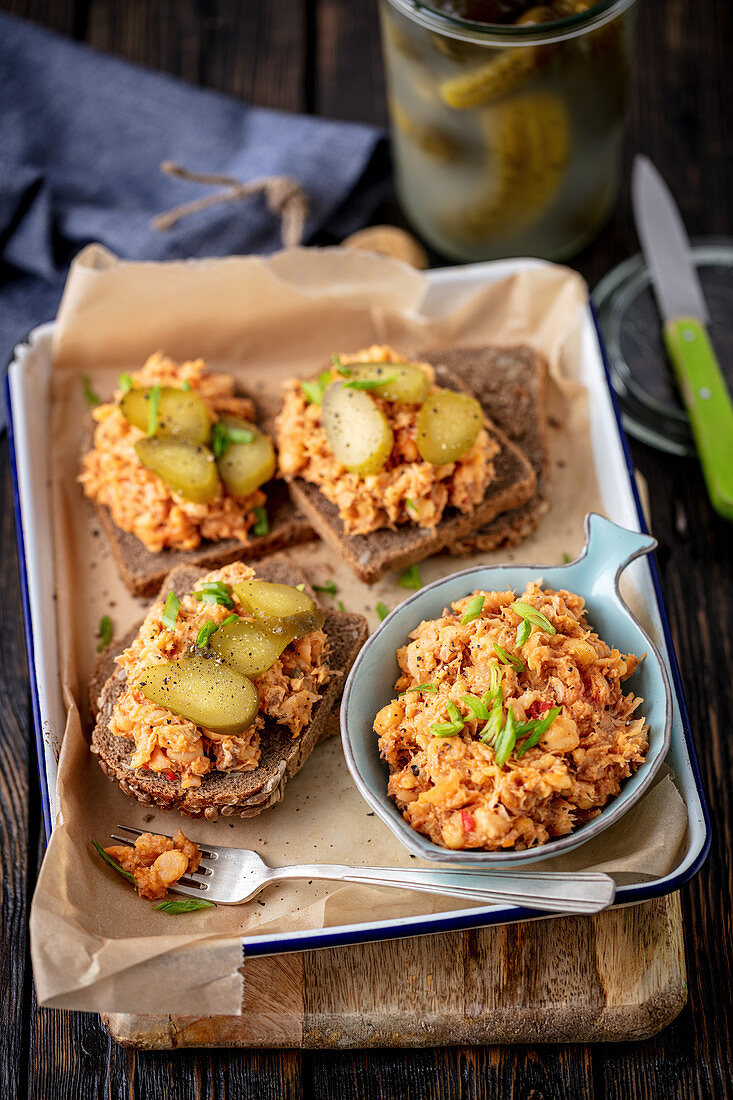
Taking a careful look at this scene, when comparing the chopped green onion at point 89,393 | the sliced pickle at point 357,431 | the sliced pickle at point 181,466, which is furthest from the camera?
the chopped green onion at point 89,393

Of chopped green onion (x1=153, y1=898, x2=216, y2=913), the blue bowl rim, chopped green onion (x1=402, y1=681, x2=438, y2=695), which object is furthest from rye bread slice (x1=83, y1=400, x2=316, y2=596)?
chopped green onion (x1=153, y1=898, x2=216, y2=913)

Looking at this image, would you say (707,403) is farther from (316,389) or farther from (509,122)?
(316,389)

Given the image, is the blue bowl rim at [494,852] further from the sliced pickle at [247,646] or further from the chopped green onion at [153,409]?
the chopped green onion at [153,409]

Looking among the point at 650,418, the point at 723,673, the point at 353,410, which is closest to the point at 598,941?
the point at 723,673

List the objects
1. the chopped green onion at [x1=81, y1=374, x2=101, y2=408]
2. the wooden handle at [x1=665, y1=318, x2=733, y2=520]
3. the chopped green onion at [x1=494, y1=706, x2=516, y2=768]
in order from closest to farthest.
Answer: the chopped green onion at [x1=494, y1=706, x2=516, y2=768], the wooden handle at [x1=665, y1=318, x2=733, y2=520], the chopped green onion at [x1=81, y1=374, x2=101, y2=408]

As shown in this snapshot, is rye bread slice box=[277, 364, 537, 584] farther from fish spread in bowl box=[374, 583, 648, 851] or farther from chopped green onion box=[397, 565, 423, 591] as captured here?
fish spread in bowl box=[374, 583, 648, 851]

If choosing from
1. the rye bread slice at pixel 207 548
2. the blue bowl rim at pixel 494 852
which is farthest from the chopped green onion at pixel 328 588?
the blue bowl rim at pixel 494 852

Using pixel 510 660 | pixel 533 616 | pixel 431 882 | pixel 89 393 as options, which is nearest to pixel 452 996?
pixel 431 882

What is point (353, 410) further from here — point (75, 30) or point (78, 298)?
point (75, 30)
